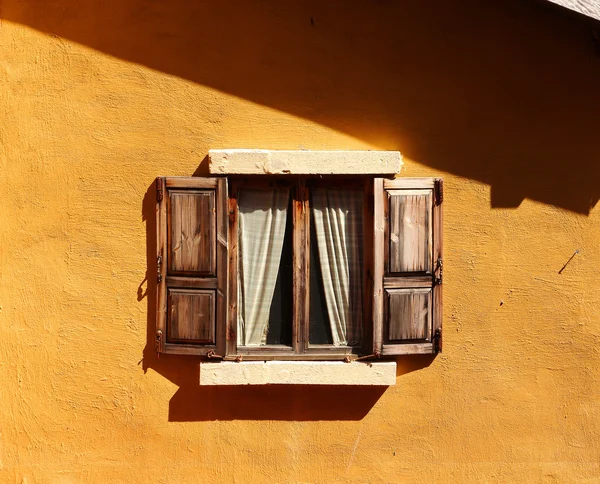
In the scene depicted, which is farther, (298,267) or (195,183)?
(298,267)

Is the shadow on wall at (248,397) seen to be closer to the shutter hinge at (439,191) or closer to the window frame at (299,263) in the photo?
the window frame at (299,263)

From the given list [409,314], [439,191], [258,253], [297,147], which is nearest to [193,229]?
[258,253]

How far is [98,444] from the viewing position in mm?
3699

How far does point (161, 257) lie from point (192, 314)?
41 cm

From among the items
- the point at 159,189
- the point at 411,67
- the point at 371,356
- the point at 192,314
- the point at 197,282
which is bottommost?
the point at 371,356

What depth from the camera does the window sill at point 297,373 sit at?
3.58m

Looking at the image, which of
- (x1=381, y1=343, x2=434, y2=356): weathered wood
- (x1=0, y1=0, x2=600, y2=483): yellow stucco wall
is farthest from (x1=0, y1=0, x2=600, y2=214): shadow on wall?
(x1=381, y1=343, x2=434, y2=356): weathered wood

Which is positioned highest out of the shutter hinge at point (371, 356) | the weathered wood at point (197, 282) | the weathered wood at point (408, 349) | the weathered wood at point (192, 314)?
the weathered wood at point (197, 282)

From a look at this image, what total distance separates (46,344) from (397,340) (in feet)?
7.47

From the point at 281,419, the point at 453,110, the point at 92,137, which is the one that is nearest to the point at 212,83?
the point at 92,137

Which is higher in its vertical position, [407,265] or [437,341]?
[407,265]

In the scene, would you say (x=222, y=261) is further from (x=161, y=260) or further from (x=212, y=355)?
(x=212, y=355)

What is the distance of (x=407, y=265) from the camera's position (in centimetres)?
361

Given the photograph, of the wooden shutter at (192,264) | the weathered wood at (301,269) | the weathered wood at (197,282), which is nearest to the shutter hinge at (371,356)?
the weathered wood at (301,269)
